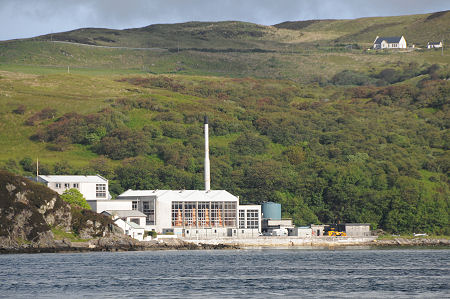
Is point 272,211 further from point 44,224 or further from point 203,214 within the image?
point 44,224

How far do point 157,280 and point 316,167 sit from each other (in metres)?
102

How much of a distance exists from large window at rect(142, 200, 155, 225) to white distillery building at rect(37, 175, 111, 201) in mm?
7636

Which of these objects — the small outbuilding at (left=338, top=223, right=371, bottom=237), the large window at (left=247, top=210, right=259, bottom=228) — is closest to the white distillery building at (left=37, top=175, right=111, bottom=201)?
the large window at (left=247, top=210, right=259, bottom=228)

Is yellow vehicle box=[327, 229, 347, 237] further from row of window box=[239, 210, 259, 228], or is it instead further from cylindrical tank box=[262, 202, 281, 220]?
row of window box=[239, 210, 259, 228]

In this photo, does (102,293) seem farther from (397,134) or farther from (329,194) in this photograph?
(397,134)

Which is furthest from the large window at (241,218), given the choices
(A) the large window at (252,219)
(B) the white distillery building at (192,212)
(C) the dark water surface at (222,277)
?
(C) the dark water surface at (222,277)

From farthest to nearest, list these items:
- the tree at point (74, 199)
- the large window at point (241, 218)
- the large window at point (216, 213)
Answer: the large window at point (241, 218) < the large window at point (216, 213) < the tree at point (74, 199)

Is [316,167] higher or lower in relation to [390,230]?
higher

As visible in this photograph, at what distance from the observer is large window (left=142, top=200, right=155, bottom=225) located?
131 meters

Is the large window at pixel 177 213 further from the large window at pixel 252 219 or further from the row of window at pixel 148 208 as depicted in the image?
the large window at pixel 252 219

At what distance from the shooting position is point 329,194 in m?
151

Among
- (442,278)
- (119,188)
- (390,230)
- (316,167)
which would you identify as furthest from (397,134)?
(442,278)

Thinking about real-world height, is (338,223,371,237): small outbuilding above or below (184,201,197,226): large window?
below

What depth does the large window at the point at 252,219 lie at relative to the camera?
13725cm
